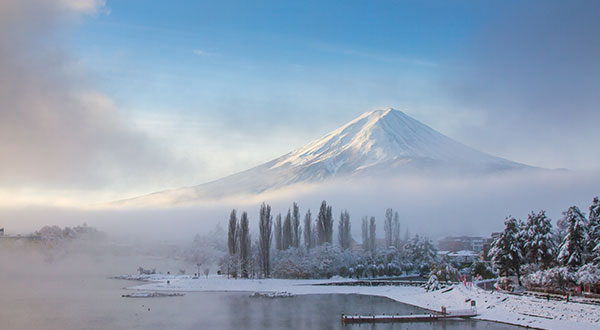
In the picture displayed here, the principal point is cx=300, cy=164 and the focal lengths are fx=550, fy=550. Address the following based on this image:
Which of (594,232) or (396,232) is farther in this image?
(396,232)

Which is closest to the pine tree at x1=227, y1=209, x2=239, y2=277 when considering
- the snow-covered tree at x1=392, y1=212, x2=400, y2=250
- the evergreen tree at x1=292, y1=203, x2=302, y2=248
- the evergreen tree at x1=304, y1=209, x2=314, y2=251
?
the evergreen tree at x1=292, y1=203, x2=302, y2=248

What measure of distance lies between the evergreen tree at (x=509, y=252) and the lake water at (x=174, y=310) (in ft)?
35.3

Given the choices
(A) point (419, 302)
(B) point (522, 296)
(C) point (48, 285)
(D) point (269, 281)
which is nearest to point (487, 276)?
(A) point (419, 302)

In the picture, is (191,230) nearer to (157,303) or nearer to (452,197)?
(452,197)

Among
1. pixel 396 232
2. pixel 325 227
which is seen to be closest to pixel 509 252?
pixel 325 227

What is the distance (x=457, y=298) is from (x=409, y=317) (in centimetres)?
851

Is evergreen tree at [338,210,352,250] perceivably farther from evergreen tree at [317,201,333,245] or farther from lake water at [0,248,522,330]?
lake water at [0,248,522,330]

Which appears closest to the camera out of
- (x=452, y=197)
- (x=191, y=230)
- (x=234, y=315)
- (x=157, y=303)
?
(x=234, y=315)

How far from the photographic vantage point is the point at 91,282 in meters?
73.1

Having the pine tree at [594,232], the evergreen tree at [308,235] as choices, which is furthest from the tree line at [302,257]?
the pine tree at [594,232]

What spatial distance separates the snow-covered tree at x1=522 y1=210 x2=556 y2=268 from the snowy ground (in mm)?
5847

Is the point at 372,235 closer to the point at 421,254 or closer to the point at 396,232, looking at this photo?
the point at 396,232

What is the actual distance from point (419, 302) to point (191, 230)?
11926 cm

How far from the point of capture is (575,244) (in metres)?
45.4
